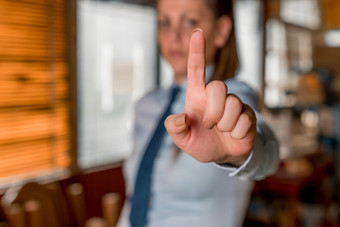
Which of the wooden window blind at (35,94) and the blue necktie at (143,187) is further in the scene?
the wooden window blind at (35,94)

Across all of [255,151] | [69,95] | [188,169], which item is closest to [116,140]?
[69,95]

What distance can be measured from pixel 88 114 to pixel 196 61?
4.34 feet

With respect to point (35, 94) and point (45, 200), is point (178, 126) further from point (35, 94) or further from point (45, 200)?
point (35, 94)

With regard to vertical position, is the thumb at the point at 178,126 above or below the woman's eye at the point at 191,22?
below

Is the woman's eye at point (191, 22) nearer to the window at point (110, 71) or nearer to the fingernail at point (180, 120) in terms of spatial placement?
Answer: the fingernail at point (180, 120)

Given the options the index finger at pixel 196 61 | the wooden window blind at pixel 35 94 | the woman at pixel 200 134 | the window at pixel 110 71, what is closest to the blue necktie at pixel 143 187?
the woman at pixel 200 134

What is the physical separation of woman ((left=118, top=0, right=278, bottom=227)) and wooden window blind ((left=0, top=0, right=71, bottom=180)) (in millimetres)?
616

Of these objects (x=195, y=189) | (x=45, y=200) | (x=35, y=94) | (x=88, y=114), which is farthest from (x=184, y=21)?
(x=88, y=114)

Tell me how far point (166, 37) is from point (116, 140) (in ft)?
4.52

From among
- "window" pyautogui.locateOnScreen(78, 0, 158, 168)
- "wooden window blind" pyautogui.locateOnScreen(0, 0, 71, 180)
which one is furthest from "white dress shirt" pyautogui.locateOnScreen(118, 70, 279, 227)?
"window" pyautogui.locateOnScreen(78, 0, 158, 168)

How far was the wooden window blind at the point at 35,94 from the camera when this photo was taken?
114 centimetres

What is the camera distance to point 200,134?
26 centimetres

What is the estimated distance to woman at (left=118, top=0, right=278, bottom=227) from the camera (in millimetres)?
238

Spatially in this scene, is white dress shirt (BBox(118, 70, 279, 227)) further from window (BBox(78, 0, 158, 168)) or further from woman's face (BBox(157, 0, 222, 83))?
window (BBox(78, 0, 158, 168))
